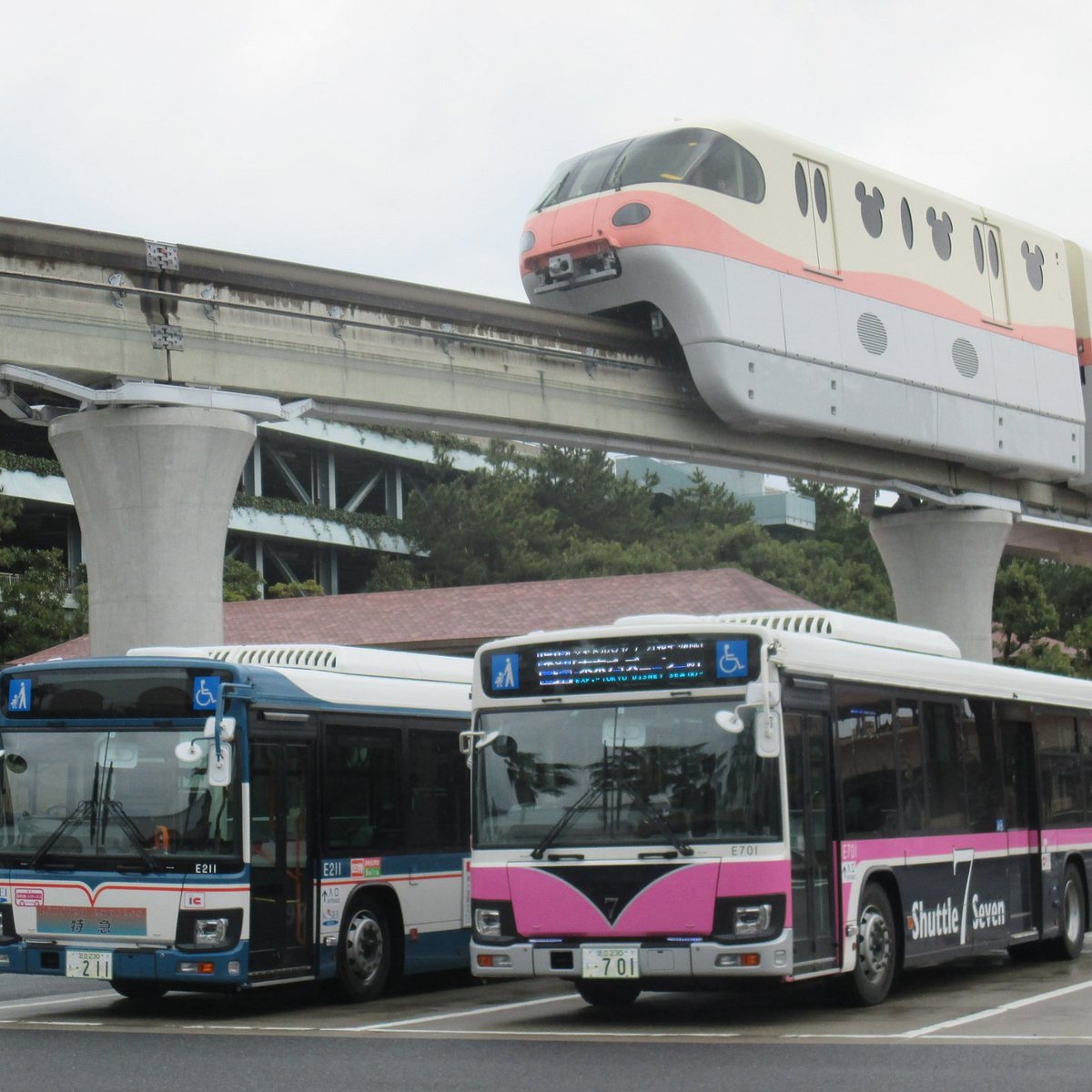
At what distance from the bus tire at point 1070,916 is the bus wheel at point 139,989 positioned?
8049 millimetres

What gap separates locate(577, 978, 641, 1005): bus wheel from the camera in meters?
13.2

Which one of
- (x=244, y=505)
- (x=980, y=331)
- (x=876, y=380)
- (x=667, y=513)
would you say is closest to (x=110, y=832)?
(x=876, y=380)

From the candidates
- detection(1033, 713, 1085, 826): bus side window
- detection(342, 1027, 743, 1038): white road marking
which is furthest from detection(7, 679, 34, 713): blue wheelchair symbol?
detection(1033, 713, 1085, 826): bus side window

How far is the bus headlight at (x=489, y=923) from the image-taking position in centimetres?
1230

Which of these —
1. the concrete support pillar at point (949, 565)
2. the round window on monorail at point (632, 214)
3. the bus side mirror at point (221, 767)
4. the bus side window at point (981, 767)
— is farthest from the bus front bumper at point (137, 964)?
the concrete support pillar at point (949, 565)

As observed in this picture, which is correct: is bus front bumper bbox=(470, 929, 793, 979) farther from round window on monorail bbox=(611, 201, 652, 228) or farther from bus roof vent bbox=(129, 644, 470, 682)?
round window on monorail bbox=(611, 201, 652, 228)

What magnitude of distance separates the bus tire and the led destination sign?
255 inches

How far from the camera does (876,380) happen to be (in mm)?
28828

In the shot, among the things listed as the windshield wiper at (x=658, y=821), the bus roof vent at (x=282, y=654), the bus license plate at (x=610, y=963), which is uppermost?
the bus roof vent at (x=282, y=654)

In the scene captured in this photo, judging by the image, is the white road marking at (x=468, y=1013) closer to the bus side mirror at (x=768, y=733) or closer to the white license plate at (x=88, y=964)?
the white license plate at (x=88, y=964)

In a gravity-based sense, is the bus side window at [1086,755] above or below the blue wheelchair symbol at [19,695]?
below

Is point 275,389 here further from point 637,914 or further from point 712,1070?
point 712,1070

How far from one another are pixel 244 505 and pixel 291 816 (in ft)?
182

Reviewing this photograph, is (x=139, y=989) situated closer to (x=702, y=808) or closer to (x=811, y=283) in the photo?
(x=702, y=808)
